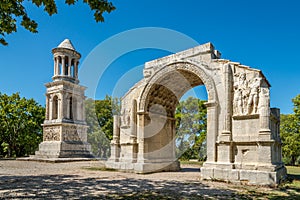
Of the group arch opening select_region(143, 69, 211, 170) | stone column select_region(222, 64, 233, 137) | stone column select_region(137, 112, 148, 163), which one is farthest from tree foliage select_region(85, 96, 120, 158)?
stone column select_region(222, 64, 233, 137)

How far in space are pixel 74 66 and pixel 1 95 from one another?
1041cm

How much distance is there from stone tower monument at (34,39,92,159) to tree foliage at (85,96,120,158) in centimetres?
1010

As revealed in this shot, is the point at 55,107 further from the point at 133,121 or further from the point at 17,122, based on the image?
the point at 133,121

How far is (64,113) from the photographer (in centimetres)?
2464

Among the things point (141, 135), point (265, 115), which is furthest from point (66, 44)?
point (265, 115)

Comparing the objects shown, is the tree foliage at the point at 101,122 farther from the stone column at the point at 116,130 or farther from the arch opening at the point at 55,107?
the stone column at the point at 116,130

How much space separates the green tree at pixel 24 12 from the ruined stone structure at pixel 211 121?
704 centimetres

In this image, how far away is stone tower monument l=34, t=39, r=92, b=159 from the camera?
76.5 feet

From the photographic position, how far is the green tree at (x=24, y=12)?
17.8 ft

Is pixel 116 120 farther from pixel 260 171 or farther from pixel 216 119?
pixel 260 171

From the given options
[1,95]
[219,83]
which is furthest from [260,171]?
[1,95]

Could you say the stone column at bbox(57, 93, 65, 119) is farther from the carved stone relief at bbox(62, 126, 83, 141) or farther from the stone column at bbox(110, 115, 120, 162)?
the stone column at bbox(110, 115, 120, 162)

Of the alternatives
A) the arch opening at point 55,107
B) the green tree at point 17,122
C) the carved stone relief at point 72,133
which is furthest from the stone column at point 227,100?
the green tree at point 17,122

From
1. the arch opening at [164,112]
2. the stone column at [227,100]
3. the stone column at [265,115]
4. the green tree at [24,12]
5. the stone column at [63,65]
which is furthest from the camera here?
the stone column at [63,65]
